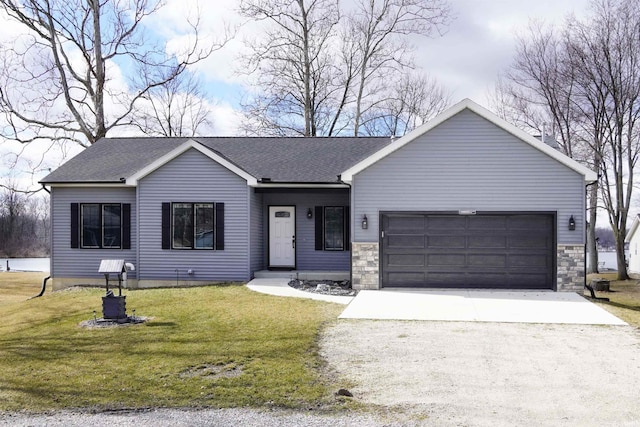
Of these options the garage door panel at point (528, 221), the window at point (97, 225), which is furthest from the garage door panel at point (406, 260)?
the window at point (97, 225)

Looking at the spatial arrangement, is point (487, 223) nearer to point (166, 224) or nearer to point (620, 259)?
point (166, 224)

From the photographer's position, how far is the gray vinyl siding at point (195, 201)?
16578mm

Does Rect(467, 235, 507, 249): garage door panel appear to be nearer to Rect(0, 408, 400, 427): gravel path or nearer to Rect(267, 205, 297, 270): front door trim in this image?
Rect(267, 205, 297, 270): front door trim

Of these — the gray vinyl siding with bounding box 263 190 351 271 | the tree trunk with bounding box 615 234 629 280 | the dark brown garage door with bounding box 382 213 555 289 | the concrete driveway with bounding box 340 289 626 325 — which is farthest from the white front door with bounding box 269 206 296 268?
the tree trunk with bounding box 615 234 629 280

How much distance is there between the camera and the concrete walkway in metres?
11.5

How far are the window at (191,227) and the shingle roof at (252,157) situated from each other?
1762mm

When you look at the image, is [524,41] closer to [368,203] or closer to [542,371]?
[368,203]

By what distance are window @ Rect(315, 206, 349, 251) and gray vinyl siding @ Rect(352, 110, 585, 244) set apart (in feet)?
7.26

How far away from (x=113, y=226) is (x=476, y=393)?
520 inches

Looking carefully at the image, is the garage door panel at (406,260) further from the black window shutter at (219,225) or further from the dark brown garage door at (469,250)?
the black window shutter at (219,225)

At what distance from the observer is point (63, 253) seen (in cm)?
1747

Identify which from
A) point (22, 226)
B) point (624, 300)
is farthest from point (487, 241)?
point (22, 226)

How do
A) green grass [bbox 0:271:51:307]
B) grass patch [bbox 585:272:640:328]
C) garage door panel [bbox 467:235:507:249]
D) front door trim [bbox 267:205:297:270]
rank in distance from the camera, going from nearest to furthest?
grass patch [bbox 585:272:640:328], garage door panel [bbox 467:235:507:249], front door trim [bbox 267:205:297:270], green grass [bbox 0:271:51:307]

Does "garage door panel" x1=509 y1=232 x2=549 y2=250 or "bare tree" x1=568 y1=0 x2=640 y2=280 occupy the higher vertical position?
"bare tree" x1=568 y1=0 x2=640 y2=280
